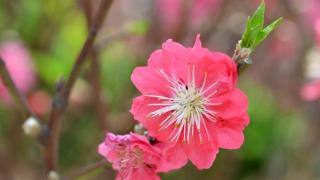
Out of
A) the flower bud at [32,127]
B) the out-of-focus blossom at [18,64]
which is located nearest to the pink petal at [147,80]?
the flower bud at [32,127]

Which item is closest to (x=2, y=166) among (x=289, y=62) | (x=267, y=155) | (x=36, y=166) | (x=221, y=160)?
(x=36, y=166)

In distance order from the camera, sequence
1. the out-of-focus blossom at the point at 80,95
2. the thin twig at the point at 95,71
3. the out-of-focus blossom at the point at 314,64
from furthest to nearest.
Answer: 1. the out-of-focus blossom at the point at 80,95
2. the out-of-focus blossom at the point at 314,64
3. the thin twig at the point at 95,71

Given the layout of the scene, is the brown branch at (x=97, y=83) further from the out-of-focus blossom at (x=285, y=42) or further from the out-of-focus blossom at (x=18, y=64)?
the out-of-focus blossom at (x=285, y=42)

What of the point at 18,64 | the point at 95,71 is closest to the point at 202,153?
the point at 95,71

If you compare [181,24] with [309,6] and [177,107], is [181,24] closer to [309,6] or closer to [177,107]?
[309,6]

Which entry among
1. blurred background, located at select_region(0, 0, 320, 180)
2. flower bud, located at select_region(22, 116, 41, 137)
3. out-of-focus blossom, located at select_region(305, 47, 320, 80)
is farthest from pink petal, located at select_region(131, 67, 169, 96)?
blurred background, located at select_region(0, 0, 320, 180)

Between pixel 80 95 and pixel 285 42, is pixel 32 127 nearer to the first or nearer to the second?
pixel 80 95

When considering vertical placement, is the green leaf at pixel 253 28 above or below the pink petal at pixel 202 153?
above

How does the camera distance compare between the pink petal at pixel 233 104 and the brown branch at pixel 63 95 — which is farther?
the brown branch at pixel 63 95
